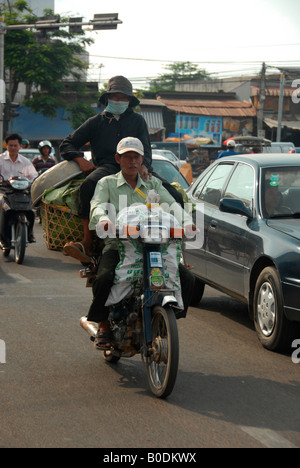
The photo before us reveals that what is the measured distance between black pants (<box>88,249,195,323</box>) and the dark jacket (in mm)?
1264

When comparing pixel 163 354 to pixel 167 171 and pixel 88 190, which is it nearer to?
pixel 88 190

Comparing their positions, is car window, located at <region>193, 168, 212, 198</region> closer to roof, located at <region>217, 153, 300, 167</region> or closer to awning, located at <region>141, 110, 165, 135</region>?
roof, located at <region>217, 153, 300, 167</region>

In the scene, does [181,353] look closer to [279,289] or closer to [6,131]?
[279,289]

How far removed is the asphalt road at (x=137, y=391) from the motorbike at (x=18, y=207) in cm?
345

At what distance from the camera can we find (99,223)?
18.0 ft

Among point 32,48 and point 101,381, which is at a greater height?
point 32,48

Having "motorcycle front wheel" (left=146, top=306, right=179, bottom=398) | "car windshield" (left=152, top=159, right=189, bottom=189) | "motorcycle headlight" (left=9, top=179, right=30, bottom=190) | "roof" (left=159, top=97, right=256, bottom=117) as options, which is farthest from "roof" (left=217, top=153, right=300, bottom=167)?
"roof" (left=159, top=97, right=256, bottom=117)

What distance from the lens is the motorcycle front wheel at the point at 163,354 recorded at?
507cm

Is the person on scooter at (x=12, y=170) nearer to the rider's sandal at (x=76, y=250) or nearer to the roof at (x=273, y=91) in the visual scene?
the rider's sandal at (x=76, y=250)

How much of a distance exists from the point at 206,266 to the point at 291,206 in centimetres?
128

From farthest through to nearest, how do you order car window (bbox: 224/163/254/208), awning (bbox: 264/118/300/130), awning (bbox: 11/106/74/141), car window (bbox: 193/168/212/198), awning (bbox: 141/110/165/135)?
1. awning (bbox: 264/118/300/130)
2. awning (bbox: 141/110/165/135)
3. awning (bbox: 11/106/74/141)
4. car window (bbox: 193/168/212/198)
5. car window (bbox: 224/163/254/208)

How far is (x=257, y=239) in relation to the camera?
7.12m

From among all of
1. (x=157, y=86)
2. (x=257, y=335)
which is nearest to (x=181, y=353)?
(x=257, y=335)

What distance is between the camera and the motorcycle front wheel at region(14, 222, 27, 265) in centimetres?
1181
